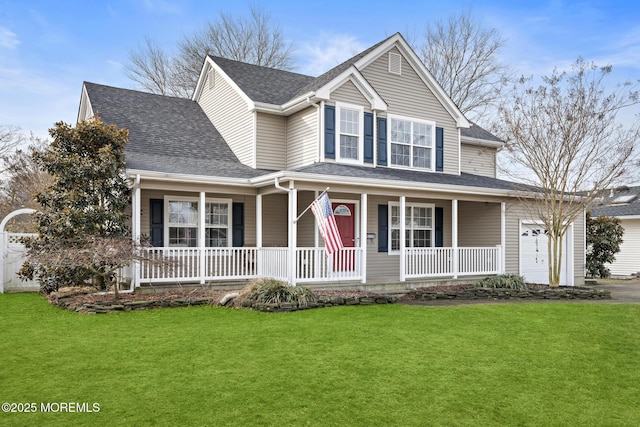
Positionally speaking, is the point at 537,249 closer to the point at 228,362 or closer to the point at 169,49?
the point at 228,362

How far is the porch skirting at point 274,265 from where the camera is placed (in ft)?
38.8

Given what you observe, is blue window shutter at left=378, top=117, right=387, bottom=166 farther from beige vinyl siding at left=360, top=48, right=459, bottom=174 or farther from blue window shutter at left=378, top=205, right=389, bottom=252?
blue window shutter at left=378, top=205, right=389, bottom=252

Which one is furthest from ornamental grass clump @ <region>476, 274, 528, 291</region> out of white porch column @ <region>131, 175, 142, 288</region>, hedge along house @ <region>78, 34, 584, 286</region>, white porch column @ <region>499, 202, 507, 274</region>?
white porch column @ <region>131, 175, 142, 288</region>

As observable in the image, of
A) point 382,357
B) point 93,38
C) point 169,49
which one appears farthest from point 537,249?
point 169,49

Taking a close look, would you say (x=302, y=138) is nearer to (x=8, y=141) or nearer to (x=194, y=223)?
(x=194, y=223)

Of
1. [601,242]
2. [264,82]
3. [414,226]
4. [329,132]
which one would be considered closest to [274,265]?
[329,132]

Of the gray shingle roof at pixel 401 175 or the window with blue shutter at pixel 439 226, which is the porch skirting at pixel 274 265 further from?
the gray shingle roof at pixel 401 175

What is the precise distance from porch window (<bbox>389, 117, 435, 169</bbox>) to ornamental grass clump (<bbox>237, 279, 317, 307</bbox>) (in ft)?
21.1

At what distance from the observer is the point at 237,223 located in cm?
1419

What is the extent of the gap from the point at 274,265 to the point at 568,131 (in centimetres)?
926

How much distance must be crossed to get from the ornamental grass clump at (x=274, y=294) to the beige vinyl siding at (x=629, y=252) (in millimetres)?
19901

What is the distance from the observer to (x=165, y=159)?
13.5 metres

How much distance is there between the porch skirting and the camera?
11828 millimetres

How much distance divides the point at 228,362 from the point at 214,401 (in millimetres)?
1357
